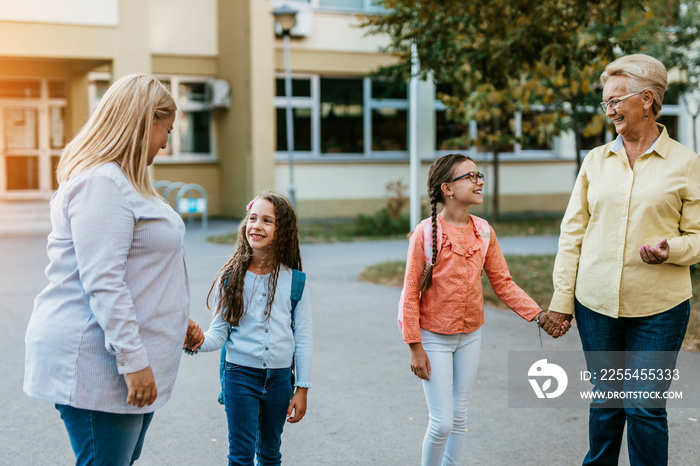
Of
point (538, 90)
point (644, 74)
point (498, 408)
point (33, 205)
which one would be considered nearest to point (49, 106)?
point (33, 205)

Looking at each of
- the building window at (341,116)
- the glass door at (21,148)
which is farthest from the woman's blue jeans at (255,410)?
the glass door at (21,148)

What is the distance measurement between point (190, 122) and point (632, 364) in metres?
19.1

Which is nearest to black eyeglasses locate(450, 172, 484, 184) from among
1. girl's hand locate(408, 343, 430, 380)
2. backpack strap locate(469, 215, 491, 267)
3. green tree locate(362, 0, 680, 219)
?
backpack strap locate(469, 215, 491, 267)

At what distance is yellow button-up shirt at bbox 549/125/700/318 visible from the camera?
133 inches

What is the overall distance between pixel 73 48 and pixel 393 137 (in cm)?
859

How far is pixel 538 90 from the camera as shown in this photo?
1424cm

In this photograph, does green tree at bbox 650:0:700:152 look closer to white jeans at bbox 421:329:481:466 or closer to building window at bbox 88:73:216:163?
white jeans at bbox 421:329:481:466

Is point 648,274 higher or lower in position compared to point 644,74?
lower

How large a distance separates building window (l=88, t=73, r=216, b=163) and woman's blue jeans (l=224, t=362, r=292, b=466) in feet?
59.5

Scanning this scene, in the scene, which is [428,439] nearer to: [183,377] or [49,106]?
[183,377]

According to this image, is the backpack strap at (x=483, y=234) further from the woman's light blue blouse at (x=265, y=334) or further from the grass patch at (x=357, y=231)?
the grass patch at (x=357, y=231)

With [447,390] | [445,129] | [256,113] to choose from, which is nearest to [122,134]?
[447,390]

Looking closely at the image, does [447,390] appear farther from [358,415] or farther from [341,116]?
[341,116]

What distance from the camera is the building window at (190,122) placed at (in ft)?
68.5
